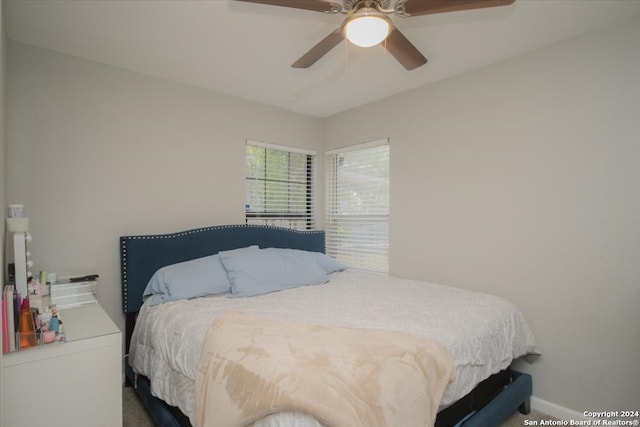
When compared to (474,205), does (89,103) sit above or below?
above

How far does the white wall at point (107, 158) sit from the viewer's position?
86.9 inches

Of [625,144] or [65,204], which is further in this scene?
[65,204]

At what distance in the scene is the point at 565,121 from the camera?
7.14 ft

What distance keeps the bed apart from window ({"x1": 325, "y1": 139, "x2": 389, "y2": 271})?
722 millimetres

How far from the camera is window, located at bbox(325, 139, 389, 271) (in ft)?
11.0

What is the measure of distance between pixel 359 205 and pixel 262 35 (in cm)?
200

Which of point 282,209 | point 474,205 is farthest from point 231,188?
point 474,205

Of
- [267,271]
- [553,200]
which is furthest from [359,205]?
[553,200]

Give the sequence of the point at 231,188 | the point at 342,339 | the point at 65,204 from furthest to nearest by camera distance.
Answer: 1. the point at 231,188
2. the point at 65,204
3. the point at 342,339

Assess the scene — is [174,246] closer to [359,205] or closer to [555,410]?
[359,205]

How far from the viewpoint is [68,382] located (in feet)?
4.67

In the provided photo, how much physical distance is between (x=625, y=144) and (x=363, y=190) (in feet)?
6.91

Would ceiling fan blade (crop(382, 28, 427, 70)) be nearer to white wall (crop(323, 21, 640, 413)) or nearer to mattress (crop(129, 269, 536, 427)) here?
white wall (crop(323, 21, 640, 413))

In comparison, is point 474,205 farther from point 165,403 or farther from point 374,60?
point 165,403
